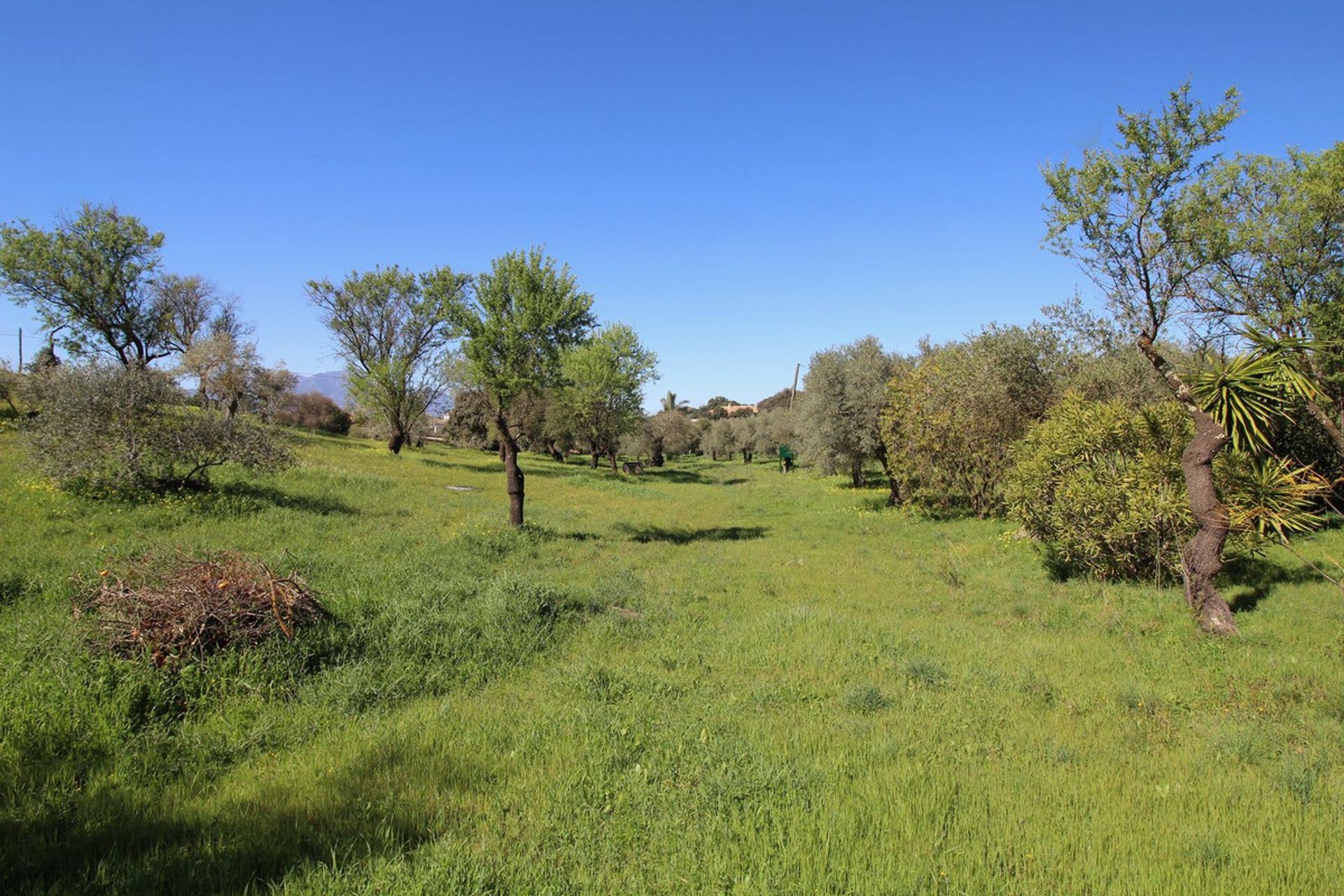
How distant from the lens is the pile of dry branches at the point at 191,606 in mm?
6082

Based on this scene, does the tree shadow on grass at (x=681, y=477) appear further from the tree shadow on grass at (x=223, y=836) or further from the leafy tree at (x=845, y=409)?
the tree shadow on grass at (x=223, y=836)

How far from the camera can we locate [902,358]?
3070 cm

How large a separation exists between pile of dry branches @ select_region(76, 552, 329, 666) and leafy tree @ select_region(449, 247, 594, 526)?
978 cm

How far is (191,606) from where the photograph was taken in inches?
250

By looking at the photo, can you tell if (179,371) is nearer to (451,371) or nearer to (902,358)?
(451,371)

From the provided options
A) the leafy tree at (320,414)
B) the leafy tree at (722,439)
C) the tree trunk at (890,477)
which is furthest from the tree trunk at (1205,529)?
the leafy tree at (722,439)

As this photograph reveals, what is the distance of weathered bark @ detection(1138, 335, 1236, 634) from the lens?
8.91 meters

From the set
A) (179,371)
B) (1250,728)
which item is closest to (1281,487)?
(1250,728)

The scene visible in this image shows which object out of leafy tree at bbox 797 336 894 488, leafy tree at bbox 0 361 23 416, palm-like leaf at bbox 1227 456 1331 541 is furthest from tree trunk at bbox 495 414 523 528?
leafy tree at bbox 0 361 23 416

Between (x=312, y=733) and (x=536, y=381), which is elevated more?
(x=536, y=381)

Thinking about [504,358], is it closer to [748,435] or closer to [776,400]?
[748,435]

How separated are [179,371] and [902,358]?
41.7m

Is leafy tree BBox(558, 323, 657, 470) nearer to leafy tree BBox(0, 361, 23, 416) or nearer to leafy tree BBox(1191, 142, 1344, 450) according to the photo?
leafy tree BBox(0, 361, 23, 416)

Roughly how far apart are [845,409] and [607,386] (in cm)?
2192
